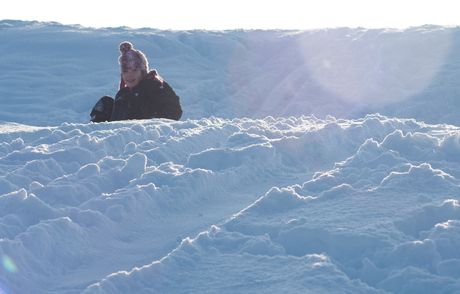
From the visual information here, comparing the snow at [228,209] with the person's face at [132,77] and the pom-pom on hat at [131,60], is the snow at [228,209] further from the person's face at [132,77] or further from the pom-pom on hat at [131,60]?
the pom-pom on hat at [131,60]

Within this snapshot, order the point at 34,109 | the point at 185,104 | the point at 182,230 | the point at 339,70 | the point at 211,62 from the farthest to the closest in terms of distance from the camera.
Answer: the point at 211,62 < the point at 339,70 < the point at 185,104 < the point at 34,109 < the point at 182,230

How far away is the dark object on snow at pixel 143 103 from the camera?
4.03 meters

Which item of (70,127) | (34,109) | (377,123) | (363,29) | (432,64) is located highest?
(363,29)

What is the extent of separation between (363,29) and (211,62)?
5308 millimetres

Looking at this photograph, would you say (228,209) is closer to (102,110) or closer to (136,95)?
(136,95)

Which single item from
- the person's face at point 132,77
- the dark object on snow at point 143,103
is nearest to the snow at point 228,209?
the dark object on snow at point 143,103

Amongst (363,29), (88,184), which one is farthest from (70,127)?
(363,29)

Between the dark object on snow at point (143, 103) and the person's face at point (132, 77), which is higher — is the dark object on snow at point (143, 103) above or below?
below

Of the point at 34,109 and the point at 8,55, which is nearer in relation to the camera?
the point at 34,109

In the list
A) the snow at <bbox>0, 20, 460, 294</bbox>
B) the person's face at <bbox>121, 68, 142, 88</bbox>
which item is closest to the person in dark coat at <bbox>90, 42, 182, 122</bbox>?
the person's face at <bbox>121, 68, 142, 88</bbox>

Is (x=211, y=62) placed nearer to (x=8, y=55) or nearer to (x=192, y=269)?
(x=8, y=55)

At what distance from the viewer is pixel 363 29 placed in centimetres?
1202

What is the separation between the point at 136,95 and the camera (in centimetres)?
411

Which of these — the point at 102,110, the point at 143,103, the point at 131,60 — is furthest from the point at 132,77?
the point at 102,110
